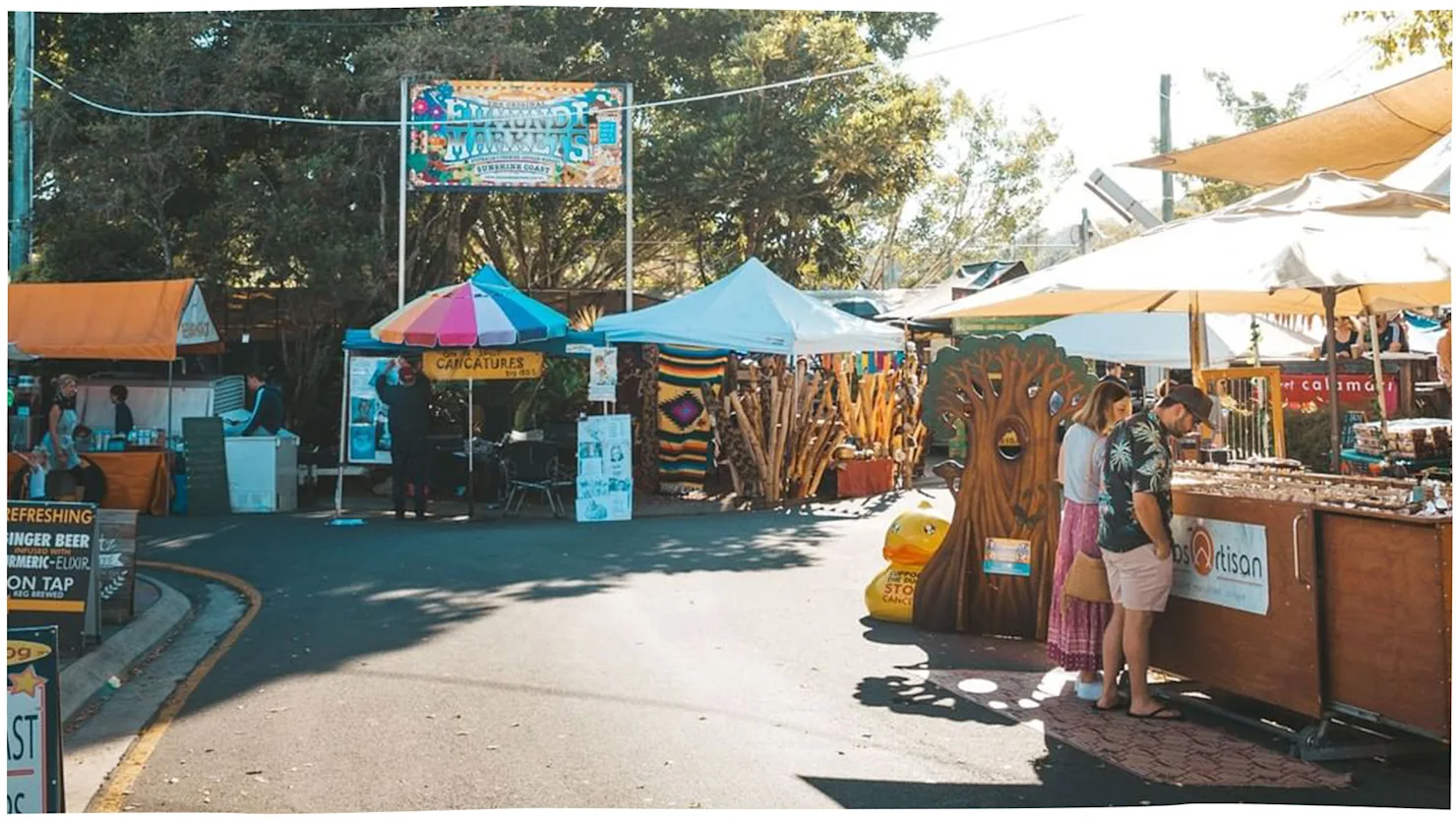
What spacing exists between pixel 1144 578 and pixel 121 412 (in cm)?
1519

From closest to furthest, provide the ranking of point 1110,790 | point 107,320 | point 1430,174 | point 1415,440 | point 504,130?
point 1110,790 < point 1430,174 < point 1415,440 < point 107,320 < point 504,130

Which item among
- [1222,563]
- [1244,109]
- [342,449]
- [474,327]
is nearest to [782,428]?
[474,327]

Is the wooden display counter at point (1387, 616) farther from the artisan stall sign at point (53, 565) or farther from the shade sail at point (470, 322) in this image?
the shade sail at point (470, 322)

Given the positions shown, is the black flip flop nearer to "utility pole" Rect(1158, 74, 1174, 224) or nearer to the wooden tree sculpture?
the wooden tree sculpture

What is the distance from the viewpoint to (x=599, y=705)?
7.27 metres

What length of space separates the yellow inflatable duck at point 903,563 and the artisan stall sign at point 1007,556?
1.68ft

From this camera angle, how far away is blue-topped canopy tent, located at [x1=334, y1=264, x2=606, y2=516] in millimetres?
15938

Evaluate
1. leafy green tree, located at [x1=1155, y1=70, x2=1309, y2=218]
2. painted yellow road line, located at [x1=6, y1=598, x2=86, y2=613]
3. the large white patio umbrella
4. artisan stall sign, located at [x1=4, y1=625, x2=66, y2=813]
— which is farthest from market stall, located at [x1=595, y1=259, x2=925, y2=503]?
leafy green tree, located at [x1=1155, y1=70, x2=1309, y2=218]

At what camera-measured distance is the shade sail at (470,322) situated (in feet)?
52.2

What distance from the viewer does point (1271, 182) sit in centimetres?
1209

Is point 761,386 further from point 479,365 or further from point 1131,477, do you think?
point 1131,477

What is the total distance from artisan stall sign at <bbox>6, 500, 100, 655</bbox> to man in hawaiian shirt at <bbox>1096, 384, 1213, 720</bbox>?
19.4ft

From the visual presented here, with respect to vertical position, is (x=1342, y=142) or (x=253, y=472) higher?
(x=1342, y=142)

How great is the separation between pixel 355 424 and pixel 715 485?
490 cm
